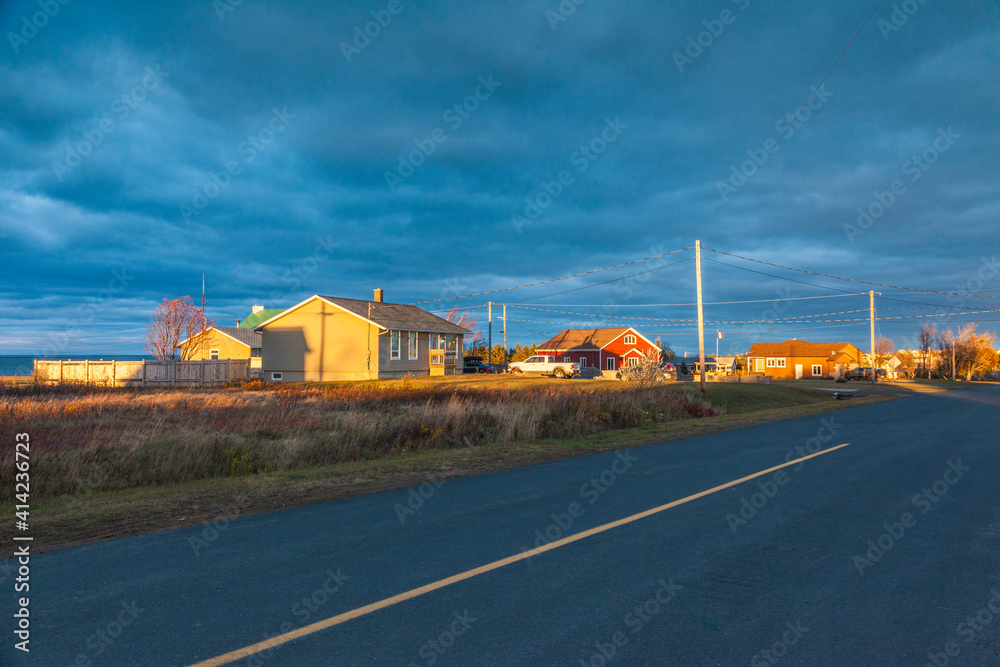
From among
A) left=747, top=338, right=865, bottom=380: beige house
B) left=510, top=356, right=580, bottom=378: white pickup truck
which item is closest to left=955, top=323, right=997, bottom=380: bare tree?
left=747, top=338, right=865, bottom=380: beige house

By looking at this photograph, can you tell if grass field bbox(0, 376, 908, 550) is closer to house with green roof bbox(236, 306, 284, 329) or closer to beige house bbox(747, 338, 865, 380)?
house with green roof bbox(236, 306, 284, 329)

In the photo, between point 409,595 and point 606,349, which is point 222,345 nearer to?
point 606,349

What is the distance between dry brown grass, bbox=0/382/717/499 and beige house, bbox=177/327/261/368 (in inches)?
1447

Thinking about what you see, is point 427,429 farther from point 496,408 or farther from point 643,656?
point 643,656

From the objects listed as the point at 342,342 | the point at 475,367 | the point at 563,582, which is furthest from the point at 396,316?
the point at 563,582

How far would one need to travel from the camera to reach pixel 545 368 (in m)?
51.7

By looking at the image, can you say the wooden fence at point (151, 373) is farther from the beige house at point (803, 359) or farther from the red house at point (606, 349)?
the beige house at point (803, 359)

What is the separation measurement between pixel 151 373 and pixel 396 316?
1619cm

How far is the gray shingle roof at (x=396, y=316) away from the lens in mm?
40094

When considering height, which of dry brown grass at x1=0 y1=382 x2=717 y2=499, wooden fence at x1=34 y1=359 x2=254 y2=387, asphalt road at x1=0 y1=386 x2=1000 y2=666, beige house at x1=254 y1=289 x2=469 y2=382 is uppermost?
beige house at x1=254 y1=289 x2=469 y2=382

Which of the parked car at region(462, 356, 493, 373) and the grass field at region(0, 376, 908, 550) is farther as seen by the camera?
the parked car at region(462, 356, 493, 373)

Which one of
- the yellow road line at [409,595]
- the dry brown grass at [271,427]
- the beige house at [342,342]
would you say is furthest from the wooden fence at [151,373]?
the yellow road line at [409,595]

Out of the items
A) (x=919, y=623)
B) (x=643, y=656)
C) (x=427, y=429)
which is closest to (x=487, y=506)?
(x=643, y=656)

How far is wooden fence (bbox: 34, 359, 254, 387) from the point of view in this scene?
38469 mm
